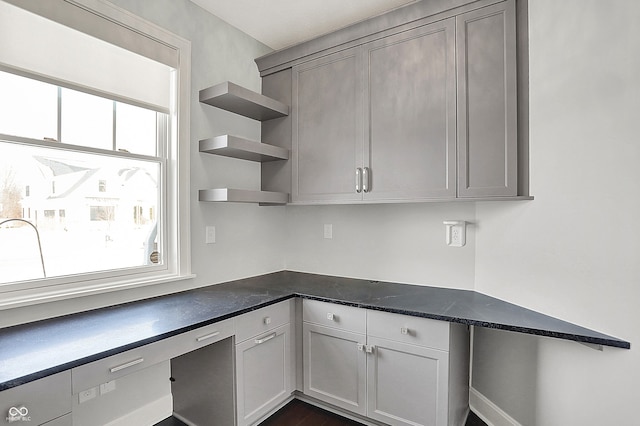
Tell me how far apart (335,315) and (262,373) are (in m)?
0.56

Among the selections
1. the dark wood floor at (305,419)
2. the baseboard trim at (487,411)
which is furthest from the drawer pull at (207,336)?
the baseboard trim at (487,411)

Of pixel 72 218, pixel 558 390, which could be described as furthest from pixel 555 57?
pixel 72 218

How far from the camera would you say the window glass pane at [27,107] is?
1.54 metres

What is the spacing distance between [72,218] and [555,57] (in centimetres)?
260

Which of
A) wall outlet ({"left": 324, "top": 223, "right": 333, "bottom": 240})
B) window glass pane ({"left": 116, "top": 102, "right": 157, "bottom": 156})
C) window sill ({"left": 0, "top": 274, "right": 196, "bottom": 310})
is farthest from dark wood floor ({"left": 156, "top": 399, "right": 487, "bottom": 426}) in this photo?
window glass pane ({"left": 116, "top": 102, "right": 157, "bottom": 156})

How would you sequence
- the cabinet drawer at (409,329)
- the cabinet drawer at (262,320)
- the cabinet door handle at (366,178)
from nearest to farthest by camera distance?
the cabinet drawer at (409,329)
the cabinet drawer at (262,320)
the cabinet door handle at (366,178)

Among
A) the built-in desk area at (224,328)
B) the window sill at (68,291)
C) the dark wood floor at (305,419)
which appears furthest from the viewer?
the dark wood floor at (305,419)

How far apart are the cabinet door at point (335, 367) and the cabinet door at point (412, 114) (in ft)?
3.06

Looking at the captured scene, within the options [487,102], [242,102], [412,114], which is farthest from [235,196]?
[487,102]

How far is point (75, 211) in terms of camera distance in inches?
71.6

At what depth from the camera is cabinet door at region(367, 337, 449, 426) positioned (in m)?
1.79

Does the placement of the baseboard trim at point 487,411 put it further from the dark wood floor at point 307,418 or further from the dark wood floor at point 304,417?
the dark wood floor at point 304,417

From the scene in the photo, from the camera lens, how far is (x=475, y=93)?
6.15 ft

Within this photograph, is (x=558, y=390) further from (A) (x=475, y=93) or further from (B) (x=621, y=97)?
(A) (x=475, y=93)
